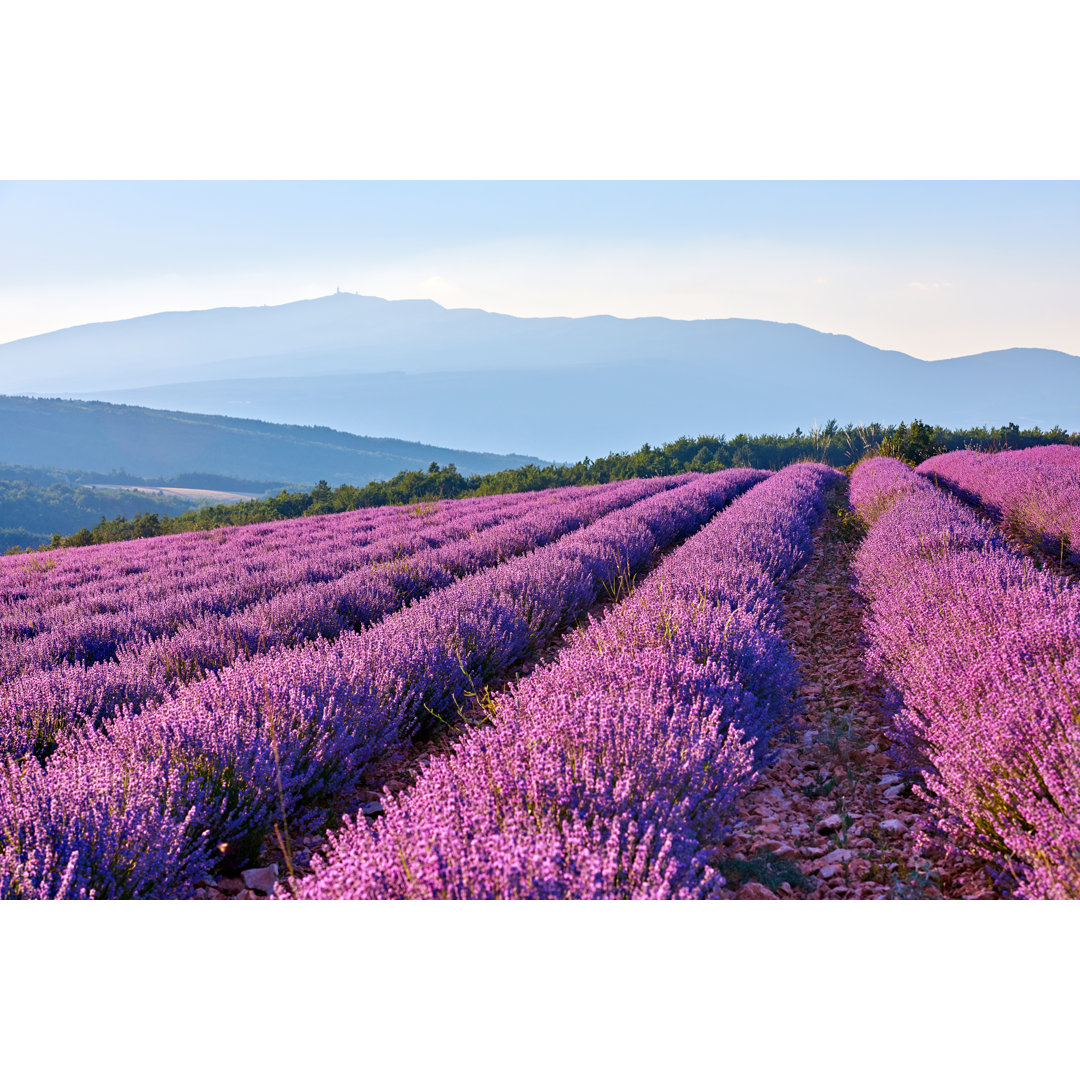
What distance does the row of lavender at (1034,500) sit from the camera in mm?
6183

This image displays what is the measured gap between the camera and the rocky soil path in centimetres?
194

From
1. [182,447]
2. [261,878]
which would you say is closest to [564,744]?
[261,878]

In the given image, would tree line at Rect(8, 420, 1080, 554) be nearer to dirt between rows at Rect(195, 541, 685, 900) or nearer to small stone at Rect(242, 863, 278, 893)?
dirt between rows at Rect(195, 541, 685, 900)

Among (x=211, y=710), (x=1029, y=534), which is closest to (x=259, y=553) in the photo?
(x=211, y=710)

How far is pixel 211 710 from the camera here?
8.73 ft

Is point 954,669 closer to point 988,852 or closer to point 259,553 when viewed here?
point 988,852

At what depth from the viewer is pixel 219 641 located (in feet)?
12.9

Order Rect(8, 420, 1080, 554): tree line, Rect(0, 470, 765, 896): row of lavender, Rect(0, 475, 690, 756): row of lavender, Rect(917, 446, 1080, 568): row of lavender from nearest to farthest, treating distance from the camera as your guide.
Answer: Rect(0, 470, 765, 896): row of lavender
Rect(0, 475, 690, 756): row of lavender
Rect(917, 446, 1080, 568): row of lavender
Rect(8, 420, 1080, 554): tree line

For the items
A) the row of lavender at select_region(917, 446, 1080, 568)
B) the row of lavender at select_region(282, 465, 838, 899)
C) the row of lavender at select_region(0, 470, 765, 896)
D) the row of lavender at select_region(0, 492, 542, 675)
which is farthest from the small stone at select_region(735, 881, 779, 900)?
the row of lavender at select_region(917, 446, 1080, 568)

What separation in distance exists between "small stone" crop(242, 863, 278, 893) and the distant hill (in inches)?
4955

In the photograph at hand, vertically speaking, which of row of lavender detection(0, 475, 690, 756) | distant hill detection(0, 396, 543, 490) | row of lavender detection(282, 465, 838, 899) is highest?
distant hill detection(0, 396, 543, 490)

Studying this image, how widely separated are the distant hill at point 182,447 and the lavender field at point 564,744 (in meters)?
124

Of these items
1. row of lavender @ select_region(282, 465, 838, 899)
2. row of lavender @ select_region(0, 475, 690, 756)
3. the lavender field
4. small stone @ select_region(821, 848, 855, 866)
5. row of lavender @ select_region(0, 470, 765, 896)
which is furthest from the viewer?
row of lavender @ select_region(0, 475, 690, 756)

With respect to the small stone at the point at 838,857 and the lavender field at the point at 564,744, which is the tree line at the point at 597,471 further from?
the small stone at the point at 838,857
